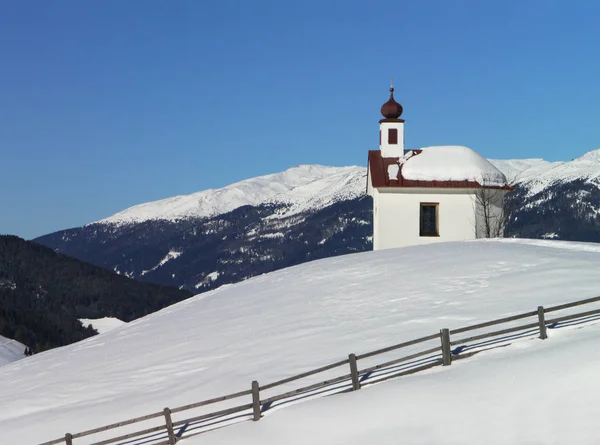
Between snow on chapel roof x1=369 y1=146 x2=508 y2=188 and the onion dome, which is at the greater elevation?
the onion dome

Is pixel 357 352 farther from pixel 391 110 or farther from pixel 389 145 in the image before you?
pixel 391 110

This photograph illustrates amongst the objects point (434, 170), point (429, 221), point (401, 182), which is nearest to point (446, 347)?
point (401, 182)

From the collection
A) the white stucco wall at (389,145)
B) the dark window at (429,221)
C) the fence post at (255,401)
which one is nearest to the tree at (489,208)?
the dark window at (429,221)

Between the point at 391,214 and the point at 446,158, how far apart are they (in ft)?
15.9

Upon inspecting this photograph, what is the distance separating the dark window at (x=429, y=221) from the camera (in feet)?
131

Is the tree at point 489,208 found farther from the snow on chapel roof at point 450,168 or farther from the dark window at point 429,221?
the dark window at point 429,221

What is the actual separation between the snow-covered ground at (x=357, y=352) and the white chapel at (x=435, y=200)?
13.4ft

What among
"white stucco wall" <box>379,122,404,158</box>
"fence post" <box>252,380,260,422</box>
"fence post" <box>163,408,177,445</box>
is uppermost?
"white stucco wall" <box>379,122,404,158</box>

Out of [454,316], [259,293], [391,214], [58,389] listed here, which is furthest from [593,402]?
[391,214]

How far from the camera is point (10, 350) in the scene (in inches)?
5920

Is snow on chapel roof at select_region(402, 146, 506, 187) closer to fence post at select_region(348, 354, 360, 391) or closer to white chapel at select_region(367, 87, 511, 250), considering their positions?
white chapel at select_region(367, 87, 511, 250)

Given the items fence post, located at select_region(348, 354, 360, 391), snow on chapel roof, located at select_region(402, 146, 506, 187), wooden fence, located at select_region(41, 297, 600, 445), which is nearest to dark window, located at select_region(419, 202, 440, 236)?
snow on chapel roof, located at select_region(402, 146, 506, 187)

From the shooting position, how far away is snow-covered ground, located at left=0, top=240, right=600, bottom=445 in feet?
45.0

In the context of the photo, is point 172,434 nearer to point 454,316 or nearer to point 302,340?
point 302,340
